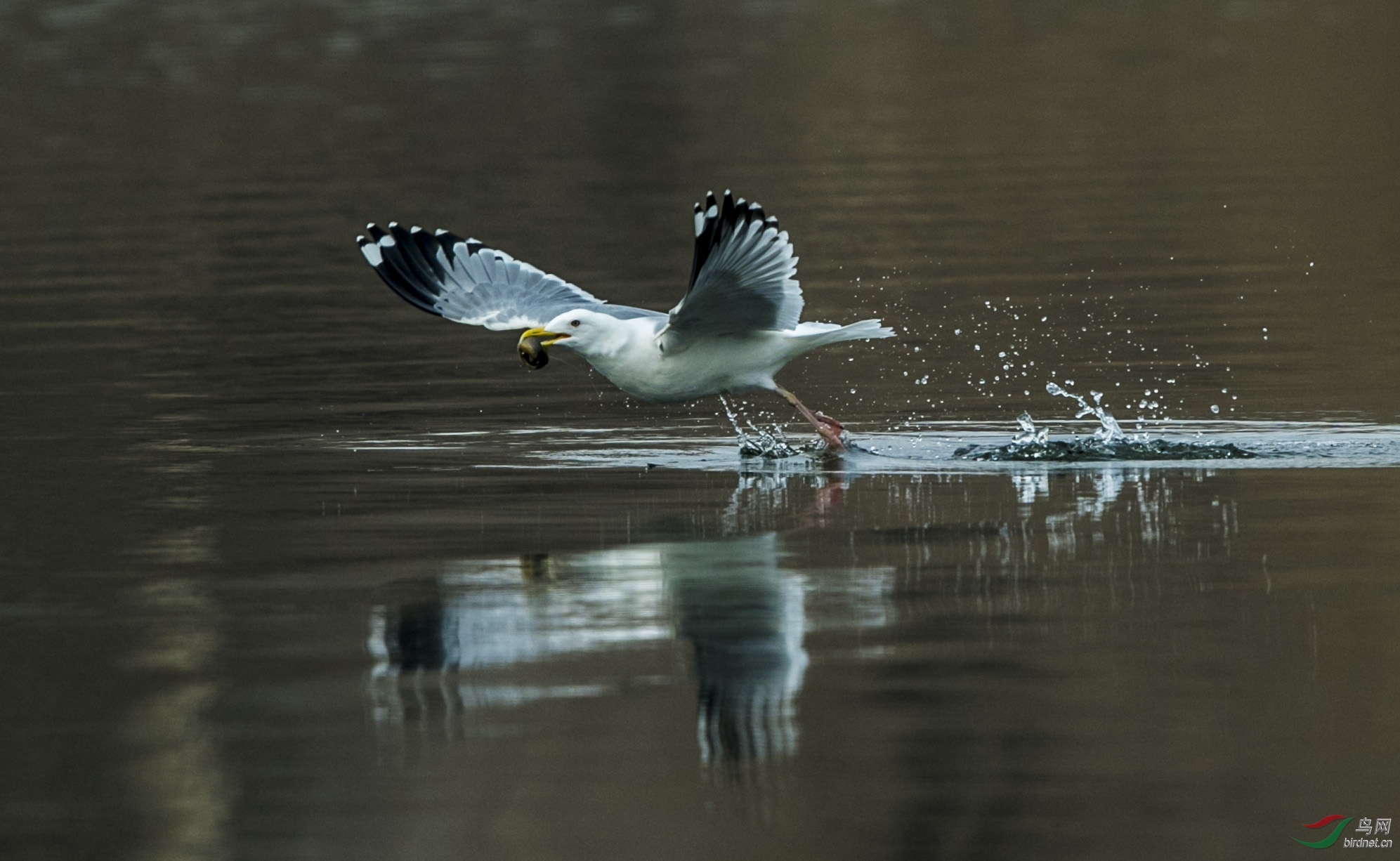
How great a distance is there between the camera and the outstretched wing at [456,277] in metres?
14.0

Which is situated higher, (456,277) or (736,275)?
(456,277)

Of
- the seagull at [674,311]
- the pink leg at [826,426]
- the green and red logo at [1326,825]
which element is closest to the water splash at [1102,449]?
the pink leg at [826,426]

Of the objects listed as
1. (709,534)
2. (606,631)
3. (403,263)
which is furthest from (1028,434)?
(606,631)

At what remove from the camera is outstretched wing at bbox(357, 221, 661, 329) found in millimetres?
13969

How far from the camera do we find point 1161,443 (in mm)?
12500

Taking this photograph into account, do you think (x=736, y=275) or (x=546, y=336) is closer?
(x=736, y=275)

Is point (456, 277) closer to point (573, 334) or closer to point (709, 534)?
point (573, 334)

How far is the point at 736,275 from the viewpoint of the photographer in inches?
462

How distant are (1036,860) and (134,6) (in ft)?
193

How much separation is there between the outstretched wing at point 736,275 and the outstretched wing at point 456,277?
175cm

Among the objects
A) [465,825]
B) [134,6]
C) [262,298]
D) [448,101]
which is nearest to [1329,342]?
[262,298]

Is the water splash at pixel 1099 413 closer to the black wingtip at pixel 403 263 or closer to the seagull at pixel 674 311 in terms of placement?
the seagull at pixel 674 311

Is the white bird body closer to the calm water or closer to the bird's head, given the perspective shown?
the bird's head

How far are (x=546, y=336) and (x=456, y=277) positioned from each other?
1834mm
